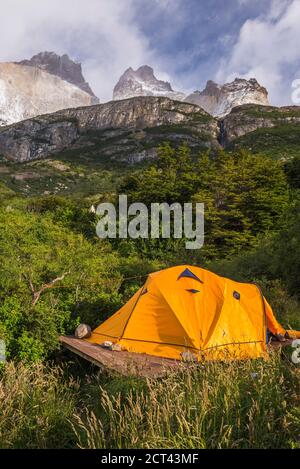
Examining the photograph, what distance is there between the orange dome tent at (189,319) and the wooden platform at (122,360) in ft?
1.37

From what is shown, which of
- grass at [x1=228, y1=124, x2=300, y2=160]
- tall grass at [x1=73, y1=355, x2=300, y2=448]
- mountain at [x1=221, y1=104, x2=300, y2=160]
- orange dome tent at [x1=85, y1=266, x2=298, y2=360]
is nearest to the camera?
tall grass at [x1=73, y1=355, x2=300, y2=448]

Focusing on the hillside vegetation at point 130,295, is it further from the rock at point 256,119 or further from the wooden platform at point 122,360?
the rock at point 256,119

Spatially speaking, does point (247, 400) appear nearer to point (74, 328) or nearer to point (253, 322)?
point (253, 322)

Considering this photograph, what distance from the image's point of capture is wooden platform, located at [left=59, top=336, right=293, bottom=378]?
6086 millimetres

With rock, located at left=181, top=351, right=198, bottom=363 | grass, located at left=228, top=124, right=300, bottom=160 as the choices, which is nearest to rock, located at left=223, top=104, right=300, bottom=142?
grass, located at left=228, top=124, right=300, bottom=160

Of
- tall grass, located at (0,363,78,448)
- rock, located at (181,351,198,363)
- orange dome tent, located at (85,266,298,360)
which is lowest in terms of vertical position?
tall grass, located at (0,363,78,448)

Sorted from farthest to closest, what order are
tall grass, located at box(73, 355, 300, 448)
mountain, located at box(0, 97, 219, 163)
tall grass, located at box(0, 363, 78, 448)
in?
mountain, located at box(0, 97, 219, 163), tall grass, located at box(0, 363, 78, 448), tall grass, located at box(73, 355, 300, 448)

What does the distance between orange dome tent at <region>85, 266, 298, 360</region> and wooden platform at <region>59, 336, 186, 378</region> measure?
1.39 feet

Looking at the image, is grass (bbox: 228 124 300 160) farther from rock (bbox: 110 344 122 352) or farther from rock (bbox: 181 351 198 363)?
rock (bbox: 181 351 198 363)

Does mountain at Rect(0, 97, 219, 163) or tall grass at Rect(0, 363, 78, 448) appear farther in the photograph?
mountain at Rect(0, 97, 219, 163)

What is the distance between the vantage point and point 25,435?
4488 mm

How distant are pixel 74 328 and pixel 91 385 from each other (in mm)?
2858

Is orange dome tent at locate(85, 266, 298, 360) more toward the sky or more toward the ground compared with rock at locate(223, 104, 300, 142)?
more toward the ground

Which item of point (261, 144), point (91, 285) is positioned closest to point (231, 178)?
point (91, 285)
